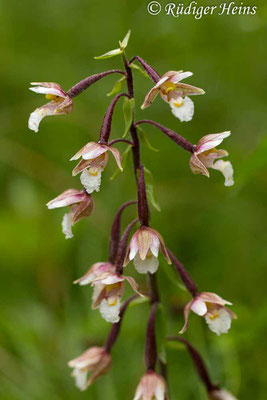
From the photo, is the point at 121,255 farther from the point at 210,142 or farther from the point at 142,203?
the point at 210,142

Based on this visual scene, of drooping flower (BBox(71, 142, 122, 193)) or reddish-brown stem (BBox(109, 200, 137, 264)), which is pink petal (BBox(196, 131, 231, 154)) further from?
reddish-brown stem (BBox(109, 200, 137, 264))

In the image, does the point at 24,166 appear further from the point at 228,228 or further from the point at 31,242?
the point at 228,228

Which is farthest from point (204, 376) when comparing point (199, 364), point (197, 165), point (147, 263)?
point (197, 165)

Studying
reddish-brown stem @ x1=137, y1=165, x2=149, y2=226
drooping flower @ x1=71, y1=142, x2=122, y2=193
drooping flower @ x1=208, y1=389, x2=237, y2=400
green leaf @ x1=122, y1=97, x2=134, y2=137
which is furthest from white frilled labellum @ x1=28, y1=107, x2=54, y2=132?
drooping flower @ x1=208, y1=389, x2=237, y2=400

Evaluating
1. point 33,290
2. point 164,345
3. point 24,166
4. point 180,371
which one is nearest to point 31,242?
point 33,290

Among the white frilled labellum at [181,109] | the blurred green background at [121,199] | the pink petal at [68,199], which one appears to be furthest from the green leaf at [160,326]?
the white frilled labellum at [181,109]

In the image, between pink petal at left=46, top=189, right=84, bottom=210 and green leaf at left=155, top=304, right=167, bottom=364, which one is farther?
green leaf at left=155, top=304, right=167, bottom=364

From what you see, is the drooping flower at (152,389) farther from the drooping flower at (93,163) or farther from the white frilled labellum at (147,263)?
the drooping flower at (93,163)
